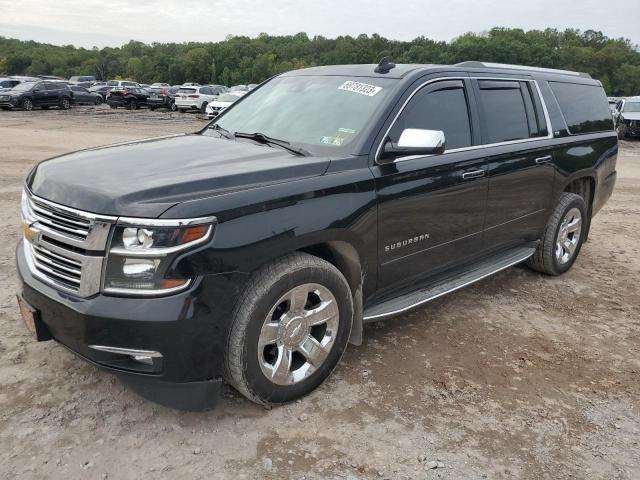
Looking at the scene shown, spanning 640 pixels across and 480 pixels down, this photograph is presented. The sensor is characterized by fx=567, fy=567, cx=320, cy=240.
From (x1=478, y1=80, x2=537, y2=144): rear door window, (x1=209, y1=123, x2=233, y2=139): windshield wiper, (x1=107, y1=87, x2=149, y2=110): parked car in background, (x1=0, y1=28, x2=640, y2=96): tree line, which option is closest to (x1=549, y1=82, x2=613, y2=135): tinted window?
(x1=478, y1=80, x2=537, y2=144): rear door window

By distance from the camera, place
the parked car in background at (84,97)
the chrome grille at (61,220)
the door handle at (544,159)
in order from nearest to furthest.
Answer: the chrome grille at (61,220), the door handle at (544,159), the parked car in background at (84,97)

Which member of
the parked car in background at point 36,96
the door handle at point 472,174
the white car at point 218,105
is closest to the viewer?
the door handle at point 472,174

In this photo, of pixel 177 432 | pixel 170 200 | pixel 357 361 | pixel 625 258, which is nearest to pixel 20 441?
pixel 177 432

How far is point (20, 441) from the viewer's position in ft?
9.20

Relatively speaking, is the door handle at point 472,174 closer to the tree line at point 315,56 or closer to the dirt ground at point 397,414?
the dirt ground at point 397,414

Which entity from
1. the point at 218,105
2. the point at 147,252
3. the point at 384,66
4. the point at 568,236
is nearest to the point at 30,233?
the point at 147,252

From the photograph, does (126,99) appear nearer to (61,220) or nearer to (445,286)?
(445,286)

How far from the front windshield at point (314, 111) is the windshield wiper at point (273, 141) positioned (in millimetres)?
43

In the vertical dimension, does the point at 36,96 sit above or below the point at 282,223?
above

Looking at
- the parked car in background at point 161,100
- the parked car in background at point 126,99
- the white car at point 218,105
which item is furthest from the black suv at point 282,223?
the parked car in background at point 126,99

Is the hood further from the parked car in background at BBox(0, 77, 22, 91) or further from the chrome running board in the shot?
the parked car in background at BBox(0, 77, 22, 91)

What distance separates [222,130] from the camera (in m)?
4.22

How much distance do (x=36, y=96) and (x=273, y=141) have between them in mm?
30132

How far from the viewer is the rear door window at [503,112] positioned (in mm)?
4301
